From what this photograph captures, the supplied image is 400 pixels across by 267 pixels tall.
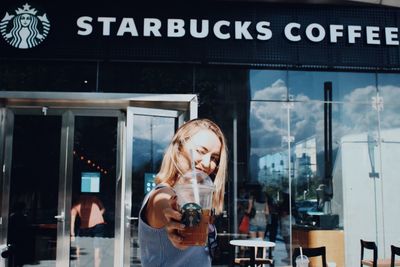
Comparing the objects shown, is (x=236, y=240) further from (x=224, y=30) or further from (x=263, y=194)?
(x=224, y=30)

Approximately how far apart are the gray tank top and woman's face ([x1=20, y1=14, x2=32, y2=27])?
658 cm

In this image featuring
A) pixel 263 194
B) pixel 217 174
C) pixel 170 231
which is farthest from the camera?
pixel 263 194

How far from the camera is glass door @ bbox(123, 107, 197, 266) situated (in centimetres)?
667

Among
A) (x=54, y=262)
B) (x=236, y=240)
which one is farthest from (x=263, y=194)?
(x=54, y=262)

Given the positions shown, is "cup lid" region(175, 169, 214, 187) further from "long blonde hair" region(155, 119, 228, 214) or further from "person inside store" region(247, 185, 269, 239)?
"person inside store" region(247, 185, 269, 239)

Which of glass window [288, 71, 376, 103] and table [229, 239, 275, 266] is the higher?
glass window [288, 71, 376, 103]

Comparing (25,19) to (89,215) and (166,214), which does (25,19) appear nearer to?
(89,215)

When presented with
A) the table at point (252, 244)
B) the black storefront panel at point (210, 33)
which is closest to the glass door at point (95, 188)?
the black storefront panel at point (210, 33)

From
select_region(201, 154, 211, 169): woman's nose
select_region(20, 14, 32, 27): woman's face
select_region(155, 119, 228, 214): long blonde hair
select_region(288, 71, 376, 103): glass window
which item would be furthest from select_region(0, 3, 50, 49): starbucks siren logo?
select_region(201, 154, 211, 169): woman's nose

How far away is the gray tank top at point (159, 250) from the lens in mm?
1372

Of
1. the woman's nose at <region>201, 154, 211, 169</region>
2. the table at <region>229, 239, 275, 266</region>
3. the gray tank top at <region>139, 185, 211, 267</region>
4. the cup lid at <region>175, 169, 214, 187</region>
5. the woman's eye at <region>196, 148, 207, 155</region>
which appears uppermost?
the woman's eye at <region>196, 148, 207, 155</region>

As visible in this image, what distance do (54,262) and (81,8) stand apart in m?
3.71

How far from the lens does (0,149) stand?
686cm

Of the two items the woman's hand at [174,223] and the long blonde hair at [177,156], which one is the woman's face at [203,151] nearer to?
the long blonde hair at [177,156]
